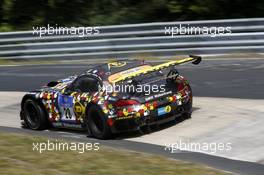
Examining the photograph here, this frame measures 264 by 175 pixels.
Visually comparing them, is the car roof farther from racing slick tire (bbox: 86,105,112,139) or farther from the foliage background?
the foliage background

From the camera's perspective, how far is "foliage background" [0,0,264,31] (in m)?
22.3

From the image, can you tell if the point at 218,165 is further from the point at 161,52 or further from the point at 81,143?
the point at 161,52

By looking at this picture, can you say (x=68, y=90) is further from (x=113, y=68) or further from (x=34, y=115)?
(x=34, y=115)

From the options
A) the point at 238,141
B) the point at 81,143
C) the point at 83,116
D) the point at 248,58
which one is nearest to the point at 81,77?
the point at 83,116

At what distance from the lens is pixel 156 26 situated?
20.0 metres

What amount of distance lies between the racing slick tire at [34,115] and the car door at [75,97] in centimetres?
58

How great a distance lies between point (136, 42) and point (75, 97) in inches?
350

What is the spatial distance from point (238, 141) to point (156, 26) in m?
10.4

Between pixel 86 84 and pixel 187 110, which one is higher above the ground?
pixel 86 84
